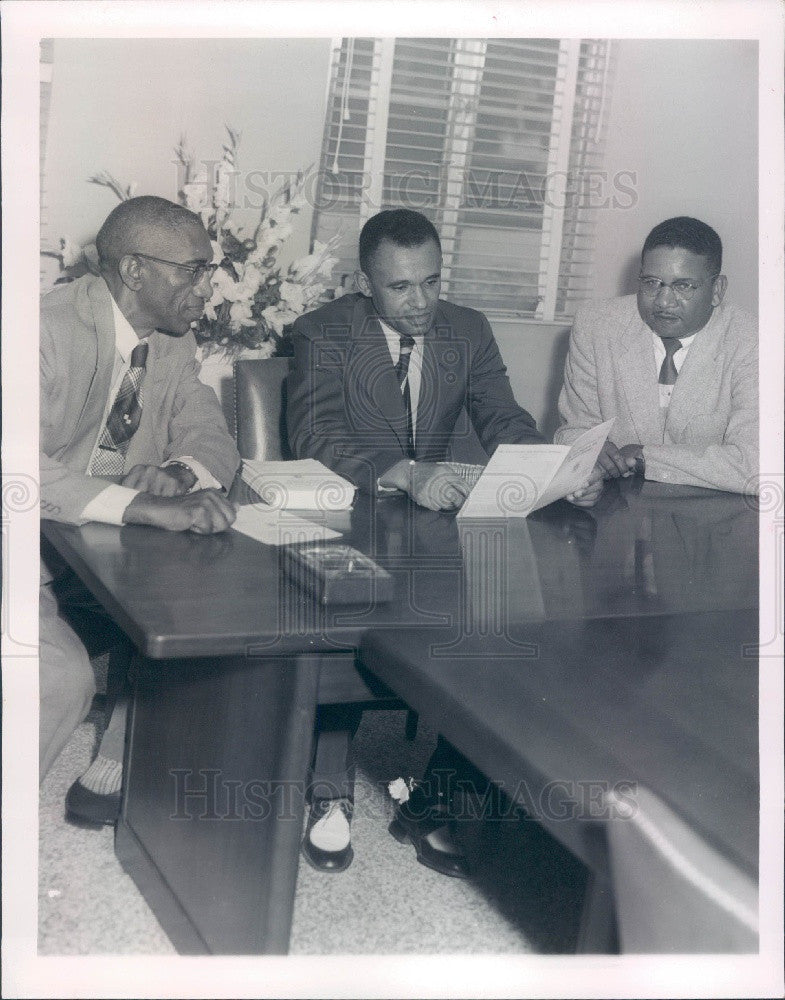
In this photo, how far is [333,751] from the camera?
1842 millimetres

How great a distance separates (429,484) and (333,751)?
1.83 feet

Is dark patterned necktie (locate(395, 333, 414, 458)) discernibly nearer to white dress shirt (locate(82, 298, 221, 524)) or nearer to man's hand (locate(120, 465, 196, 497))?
white dress shirt (locate(82, 298, 221, 524))

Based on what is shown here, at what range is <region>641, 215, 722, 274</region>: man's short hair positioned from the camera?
266 cm

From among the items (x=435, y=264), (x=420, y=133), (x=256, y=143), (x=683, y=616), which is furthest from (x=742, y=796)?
(x=420, y=133)

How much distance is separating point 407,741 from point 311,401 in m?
0.88

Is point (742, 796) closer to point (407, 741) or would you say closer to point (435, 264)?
point (407, 741)

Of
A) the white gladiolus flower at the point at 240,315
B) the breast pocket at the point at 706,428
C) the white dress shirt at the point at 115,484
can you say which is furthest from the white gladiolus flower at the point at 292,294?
the breast pocket at the point at 706,428

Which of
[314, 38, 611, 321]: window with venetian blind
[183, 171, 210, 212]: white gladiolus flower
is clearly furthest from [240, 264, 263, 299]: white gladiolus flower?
[314, 38, 611, 321]: window with venetian blind

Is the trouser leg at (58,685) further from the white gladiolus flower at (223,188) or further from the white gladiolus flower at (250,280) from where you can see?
the white gladiolus flower at (223,188)

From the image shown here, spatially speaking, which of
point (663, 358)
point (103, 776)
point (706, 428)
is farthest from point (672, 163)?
point (103, 776)

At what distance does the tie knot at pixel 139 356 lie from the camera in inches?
88.3

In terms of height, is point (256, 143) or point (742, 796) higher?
point (256, 143)

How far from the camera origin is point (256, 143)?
3.15m

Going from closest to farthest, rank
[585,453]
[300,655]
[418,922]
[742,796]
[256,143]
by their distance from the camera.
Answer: [742,796] → [300,655] → [418,922] → [585,453] → [256,143]
